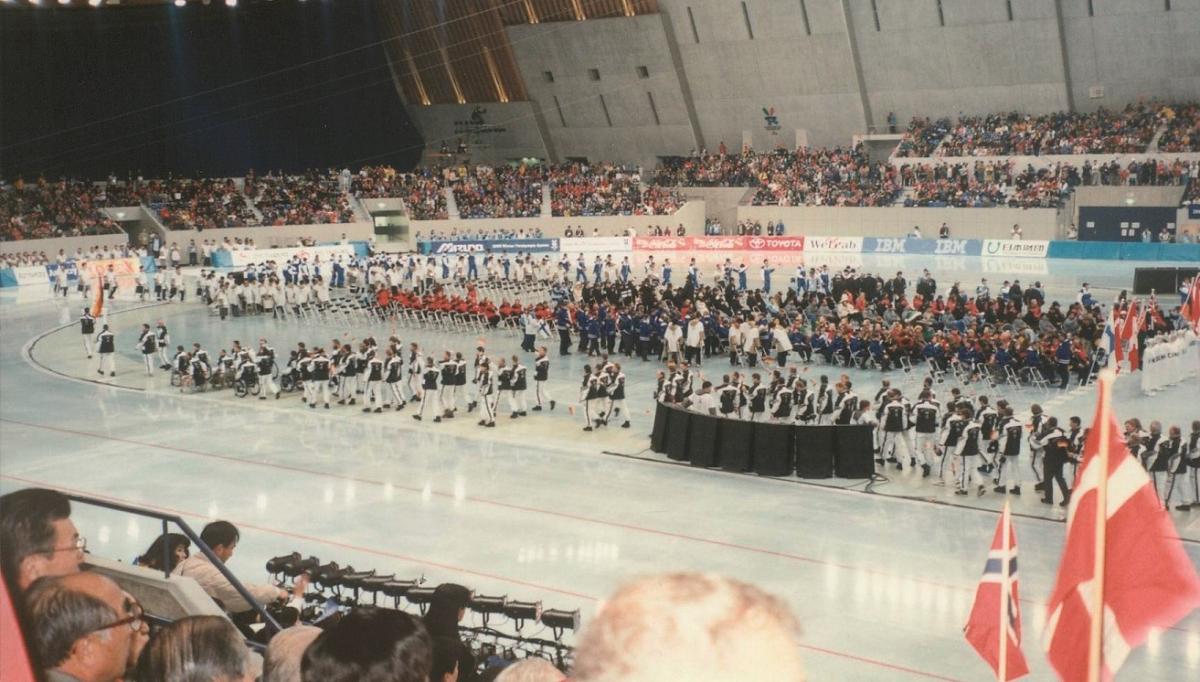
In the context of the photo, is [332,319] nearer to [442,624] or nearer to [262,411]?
[262,411]

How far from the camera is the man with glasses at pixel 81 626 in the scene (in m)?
2.88

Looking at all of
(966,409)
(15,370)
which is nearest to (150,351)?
(15,370)

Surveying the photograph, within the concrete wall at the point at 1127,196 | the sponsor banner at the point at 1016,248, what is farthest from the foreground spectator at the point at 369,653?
the concrete wall at the point at 1127,196

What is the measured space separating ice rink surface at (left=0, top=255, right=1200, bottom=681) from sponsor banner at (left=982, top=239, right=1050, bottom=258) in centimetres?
2387

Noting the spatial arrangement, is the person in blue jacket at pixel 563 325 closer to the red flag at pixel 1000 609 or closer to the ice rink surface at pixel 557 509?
the ice rink surface at pixel 557 509

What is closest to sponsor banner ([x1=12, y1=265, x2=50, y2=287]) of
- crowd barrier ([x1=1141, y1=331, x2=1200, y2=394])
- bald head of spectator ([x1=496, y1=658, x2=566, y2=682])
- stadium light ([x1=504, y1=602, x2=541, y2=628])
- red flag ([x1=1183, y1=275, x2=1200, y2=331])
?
crowd barrier ([x1=1141, y1=331, x2=1200, y2=394])

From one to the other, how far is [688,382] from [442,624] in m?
13.3

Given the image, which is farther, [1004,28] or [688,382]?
[1004,28]

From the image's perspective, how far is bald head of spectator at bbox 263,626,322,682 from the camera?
356cm

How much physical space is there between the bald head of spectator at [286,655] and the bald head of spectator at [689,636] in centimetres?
219

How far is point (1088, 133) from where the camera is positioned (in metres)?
48.9

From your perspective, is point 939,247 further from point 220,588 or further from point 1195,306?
point 220,588

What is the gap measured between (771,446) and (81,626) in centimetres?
1546

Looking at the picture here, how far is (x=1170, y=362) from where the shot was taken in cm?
2303
